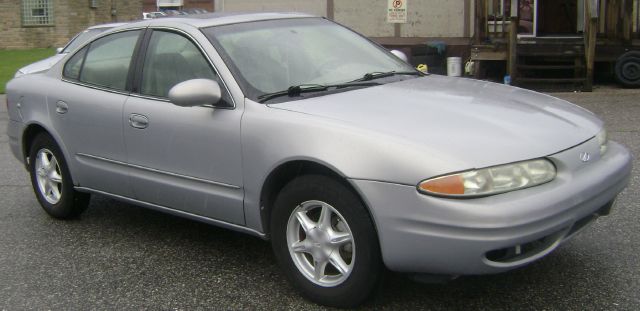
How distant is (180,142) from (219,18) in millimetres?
975

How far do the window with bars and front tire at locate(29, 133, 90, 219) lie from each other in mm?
29757

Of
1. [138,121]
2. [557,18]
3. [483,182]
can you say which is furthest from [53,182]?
[557,18]

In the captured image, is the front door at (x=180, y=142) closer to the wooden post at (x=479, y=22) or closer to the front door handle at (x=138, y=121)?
the front door handle at (x=138, y=121)

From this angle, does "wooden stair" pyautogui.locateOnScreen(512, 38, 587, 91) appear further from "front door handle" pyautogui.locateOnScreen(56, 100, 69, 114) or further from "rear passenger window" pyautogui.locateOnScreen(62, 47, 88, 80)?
"front door handle" pyautogui.locateOnScreen(56, 100, 69, 114)

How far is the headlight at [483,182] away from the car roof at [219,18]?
6.83 feet

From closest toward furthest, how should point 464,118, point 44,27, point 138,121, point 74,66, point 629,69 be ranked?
point 464,118 → point 138,121 → point 74,66 → point 629,69 → point 44,27

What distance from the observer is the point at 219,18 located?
5043 mm

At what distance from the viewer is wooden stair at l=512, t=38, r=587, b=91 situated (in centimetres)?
1356

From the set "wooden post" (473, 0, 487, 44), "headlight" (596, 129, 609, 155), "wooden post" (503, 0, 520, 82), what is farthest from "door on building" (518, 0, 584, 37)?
"headlight" (596, 129, 609, 155)

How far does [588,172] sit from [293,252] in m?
1.53

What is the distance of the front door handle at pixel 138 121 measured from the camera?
15.6 feet

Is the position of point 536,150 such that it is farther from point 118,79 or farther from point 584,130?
point 118,79

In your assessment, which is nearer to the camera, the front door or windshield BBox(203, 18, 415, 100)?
the front door

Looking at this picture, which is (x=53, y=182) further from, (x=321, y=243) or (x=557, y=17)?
(x=557, y=17)
